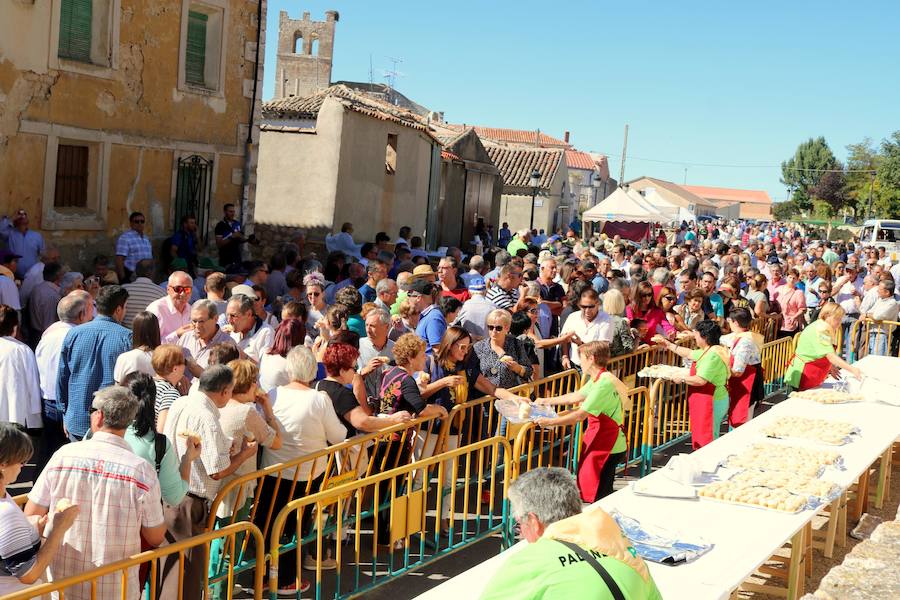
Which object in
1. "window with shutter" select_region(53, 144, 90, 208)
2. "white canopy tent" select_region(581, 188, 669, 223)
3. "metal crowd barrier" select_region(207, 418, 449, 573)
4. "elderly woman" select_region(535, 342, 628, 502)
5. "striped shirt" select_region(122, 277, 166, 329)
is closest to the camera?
"metal crowd barrier" select_region(207, 418, 449, 573)

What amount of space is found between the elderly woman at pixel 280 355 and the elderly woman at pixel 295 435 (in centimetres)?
69

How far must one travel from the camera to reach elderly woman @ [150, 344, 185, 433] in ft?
20.5

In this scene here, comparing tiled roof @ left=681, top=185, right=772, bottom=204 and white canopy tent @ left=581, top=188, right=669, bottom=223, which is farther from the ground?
tiled roof @ left=681, top=185, right=772, bottom=204

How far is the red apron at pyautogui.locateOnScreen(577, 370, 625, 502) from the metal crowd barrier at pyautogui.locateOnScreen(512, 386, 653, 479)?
0.23m

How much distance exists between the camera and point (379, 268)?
11094mm

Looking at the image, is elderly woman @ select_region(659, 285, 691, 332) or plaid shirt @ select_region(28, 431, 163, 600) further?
elderly woman @ select_region(659, 285, 691, 332)

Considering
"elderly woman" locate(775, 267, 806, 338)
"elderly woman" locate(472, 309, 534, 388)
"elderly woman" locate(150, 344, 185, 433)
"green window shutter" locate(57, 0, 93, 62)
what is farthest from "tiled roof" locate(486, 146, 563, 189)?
"elderly woman" locate(150, 344, 185, 433)

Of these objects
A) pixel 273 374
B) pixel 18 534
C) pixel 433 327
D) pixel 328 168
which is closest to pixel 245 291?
pixel 433 327

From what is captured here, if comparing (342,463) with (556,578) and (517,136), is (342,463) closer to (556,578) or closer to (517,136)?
(556,578)

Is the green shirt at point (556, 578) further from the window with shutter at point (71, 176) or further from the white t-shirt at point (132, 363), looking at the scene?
the window with shutter at point (71, 176)

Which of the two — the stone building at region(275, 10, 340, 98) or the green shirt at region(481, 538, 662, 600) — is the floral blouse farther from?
the stone building at region(275, 10, 340, 98)

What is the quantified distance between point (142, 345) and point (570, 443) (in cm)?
390

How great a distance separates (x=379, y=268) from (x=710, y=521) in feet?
18.8

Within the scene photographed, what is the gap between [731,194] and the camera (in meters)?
177
